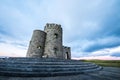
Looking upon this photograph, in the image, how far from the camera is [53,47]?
17281mm

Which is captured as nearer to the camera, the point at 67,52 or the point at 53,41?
the point at 53,41

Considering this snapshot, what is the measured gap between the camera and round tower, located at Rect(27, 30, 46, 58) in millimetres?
16844

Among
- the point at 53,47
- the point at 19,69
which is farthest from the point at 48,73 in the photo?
the point at 53,47

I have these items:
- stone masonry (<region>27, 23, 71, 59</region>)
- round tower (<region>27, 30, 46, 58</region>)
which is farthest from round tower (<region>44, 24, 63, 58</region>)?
round tower (<region>27, 30, 46, 58</region>)

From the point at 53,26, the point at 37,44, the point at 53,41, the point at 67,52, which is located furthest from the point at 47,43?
the point at 67,52

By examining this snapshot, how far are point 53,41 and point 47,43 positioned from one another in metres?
1.29

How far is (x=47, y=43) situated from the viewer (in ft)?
58.9

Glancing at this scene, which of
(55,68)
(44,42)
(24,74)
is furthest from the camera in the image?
(44,42)

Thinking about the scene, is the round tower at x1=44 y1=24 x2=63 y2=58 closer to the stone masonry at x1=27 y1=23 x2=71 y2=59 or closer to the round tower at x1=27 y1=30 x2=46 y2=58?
the stone masonry at x1=27 y1=23 x2=71 y2=59

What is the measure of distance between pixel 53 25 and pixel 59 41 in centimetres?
362

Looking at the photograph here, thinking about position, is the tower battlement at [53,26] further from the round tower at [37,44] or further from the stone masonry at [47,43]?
the round tower at [37,44]

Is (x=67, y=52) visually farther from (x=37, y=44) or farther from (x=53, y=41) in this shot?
(x=37, y=44)

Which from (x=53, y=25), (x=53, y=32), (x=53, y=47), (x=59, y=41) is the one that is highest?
(x=53, y=25)

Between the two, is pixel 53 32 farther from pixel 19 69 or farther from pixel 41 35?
pixel 19 69
